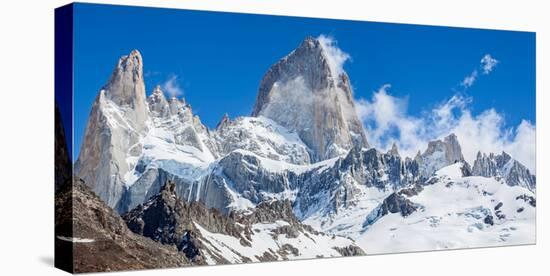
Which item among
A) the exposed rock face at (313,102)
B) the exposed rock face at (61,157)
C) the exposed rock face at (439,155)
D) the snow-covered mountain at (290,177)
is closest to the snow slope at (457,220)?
the snow-covered mountain at (290,177)

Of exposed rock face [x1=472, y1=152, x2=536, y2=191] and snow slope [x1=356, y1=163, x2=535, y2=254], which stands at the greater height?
exposed rock face [x1=472, y1=152, x2=536, y2=191]

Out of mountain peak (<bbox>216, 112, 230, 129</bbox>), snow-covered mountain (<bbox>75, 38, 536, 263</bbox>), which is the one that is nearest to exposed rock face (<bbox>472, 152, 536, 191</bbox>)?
snow-covered mountain (<bbox>75, 38, 536, 263</bbox>)

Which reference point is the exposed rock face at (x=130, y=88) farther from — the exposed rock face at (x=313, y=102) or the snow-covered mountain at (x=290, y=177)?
the exposed rock face at (x=313, y=102)

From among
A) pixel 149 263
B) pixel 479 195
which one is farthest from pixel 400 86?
pixel 149 263

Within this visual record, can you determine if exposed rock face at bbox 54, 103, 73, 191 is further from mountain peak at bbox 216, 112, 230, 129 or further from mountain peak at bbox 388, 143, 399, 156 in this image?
mountain peak at bbox 388, 143, 399, 156

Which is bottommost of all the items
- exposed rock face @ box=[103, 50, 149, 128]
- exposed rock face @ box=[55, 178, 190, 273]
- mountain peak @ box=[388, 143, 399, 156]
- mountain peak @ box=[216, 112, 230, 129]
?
exposed rock face @ box=[55, 178, 190, 273]

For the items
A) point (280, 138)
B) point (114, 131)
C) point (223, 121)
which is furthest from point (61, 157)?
point (280, 138)

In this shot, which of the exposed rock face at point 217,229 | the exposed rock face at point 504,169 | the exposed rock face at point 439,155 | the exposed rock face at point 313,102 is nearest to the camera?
the exposed rock face at point 217,229
